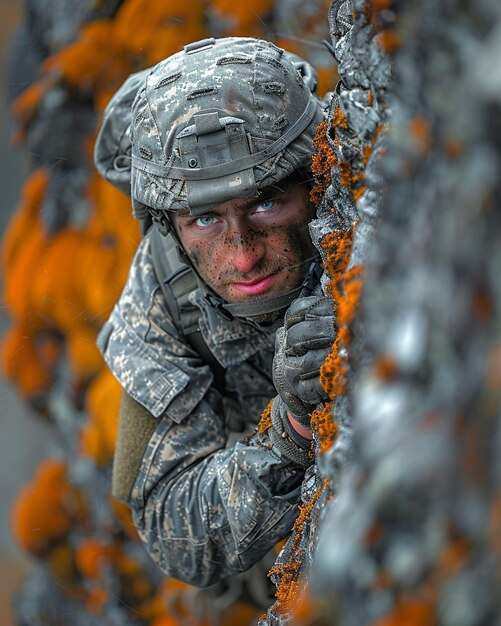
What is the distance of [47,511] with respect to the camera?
8.49 meters

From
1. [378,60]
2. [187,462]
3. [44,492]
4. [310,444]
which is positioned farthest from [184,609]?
[378,60]

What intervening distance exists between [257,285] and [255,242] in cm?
19

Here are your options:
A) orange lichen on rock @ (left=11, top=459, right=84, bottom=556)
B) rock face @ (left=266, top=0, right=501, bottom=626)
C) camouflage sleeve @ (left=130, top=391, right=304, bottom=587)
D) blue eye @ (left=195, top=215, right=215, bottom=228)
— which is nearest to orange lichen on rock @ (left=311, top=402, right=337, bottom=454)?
camouflage sleeve @ (left=130, top=391, right=304, bottom=587)

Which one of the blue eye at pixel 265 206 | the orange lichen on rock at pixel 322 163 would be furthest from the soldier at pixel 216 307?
the orange lichen on rock at pixel 322 163

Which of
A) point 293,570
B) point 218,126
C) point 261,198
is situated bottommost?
point 293,570

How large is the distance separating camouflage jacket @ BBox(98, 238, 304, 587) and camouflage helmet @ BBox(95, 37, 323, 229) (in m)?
0.61

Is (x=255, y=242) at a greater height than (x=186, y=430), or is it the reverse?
(x=255, y=242)

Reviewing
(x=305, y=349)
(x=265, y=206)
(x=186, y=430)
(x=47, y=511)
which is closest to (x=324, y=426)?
(x=305, y=349)

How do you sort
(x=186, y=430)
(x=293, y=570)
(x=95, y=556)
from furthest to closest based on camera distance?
1. (x=95, y=556)
2. (x=186, y=430)
3. (x=293, y=570)

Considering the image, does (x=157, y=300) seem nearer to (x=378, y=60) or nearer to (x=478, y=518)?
(x=378, y=60)

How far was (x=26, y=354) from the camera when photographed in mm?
8758

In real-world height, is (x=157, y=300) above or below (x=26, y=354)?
above

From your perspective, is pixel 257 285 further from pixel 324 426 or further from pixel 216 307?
pixel 324 426

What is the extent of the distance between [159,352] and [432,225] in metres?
2.62
